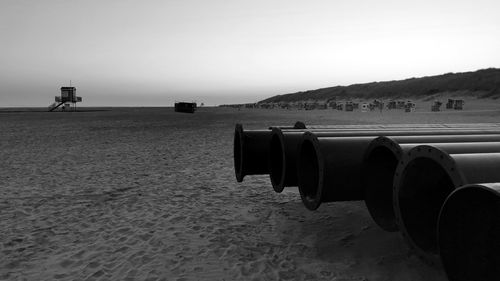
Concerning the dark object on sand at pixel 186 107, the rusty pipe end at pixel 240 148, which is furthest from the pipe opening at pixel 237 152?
the dark object on sand at pixel 186 107

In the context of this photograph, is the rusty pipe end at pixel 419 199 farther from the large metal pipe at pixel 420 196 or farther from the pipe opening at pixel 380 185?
the pipe opening at pixel 380 185

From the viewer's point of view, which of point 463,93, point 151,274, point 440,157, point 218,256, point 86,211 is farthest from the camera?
point 463,93

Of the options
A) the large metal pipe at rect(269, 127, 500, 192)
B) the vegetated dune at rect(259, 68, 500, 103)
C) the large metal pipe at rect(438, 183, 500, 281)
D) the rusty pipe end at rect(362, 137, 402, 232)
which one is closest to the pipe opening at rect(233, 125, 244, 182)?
the large metal pipe at rect(269, 127, 500, 192)

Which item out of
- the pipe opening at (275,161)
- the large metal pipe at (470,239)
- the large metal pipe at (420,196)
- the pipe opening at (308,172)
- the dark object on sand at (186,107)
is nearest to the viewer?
the large metal pipe at (470,239)

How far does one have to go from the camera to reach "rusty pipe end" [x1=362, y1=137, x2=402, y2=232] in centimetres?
438

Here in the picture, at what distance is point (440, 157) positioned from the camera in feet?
9.14

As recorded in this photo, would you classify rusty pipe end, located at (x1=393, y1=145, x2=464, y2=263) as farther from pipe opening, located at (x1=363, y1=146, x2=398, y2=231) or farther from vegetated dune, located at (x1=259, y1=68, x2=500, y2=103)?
vegetated dune, located at (x1=259, y1=68, x2=500, y2=103)

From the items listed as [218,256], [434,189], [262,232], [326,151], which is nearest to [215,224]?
[262,232]

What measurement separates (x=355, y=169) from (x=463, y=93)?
95.1 metres

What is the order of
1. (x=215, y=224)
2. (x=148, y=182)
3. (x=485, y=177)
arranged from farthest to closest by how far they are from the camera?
(x=148, y=182) → (x=215, y=224) → (x=485, y=177)

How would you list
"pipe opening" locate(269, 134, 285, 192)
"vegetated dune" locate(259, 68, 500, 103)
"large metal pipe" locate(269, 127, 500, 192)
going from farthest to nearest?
1. "vegetated dune" locate(259, 68, 500, 103)
2. "pipe opening" locate(269, 134, 285, 192)
3. "large metal pipe" locate(269, 127, 500, 192)

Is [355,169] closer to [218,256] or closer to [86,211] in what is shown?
[218,256]

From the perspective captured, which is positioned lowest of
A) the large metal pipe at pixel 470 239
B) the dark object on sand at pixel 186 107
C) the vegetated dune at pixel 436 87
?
the large metal pipe at pixel 470 239

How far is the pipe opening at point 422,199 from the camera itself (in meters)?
3.46
